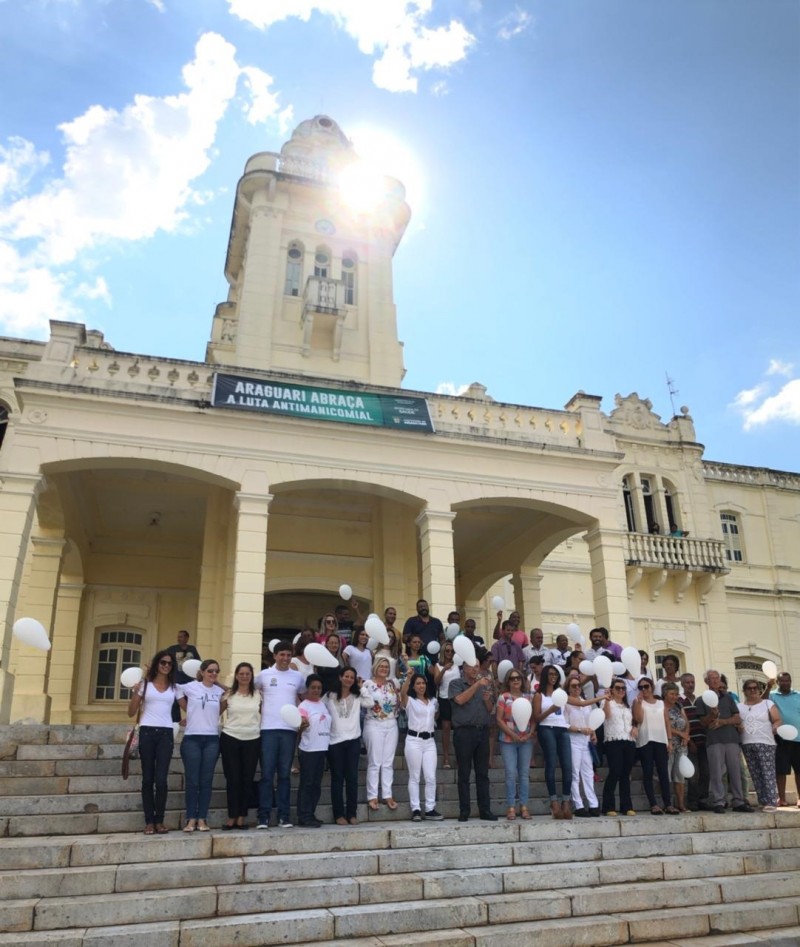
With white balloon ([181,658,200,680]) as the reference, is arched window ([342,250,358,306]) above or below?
above

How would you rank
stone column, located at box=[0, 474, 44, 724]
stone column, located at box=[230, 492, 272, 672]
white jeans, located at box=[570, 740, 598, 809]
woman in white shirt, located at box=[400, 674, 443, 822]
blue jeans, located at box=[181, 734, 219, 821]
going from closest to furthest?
blue jeans, located at box=[181, 734, 219, 821]
woman in white shirt, located at box=[400, 674, 443, 822]
white jeans, located at box=[570, 740, 598, 809]
stone column, located at box=[0, 474, 44, 724]
stone column, located at box=[230, 492, 272, 672]

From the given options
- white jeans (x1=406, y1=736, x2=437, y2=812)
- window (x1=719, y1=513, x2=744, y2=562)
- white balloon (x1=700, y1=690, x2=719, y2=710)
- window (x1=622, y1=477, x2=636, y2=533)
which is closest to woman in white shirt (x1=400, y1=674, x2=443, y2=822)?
white jeans (x1=406, y1=736, x2=437, y2=812)

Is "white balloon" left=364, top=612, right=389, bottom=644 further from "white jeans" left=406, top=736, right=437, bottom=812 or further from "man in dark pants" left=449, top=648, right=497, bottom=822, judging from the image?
"white jeans" left=406, top=736, right=437, bottom=812

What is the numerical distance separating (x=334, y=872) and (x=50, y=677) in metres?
10.4

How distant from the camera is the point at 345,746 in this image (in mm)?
7012

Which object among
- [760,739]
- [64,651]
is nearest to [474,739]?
[760,739]

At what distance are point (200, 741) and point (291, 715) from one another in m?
0.81

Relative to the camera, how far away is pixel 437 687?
8414 millimetres

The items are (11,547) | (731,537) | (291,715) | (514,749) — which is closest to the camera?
(291,715)

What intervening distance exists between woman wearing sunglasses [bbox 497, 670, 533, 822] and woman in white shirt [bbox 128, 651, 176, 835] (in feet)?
10.5

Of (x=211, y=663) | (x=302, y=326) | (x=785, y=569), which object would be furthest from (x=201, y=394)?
(x=785, y=569)

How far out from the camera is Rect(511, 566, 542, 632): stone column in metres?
15.6

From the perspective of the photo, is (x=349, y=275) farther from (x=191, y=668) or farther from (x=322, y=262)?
(x=191, y=668)

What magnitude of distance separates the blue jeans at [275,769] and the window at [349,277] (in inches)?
459
